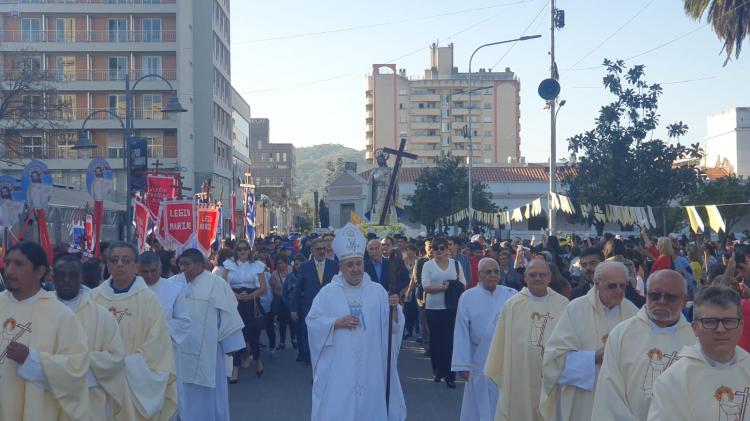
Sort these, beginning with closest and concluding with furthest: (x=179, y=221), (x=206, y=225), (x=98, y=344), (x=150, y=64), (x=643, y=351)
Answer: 1. (x=643, y=351)
2. (x=98, y=344)
3. (x=179, y=221)
4. (x=206, y=225)
5. (x=150, y=64)

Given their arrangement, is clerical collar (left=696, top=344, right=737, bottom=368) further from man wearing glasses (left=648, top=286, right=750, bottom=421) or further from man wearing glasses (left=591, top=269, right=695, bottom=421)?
man wearing glasses (left=591, top=269, right=695, bottom=421)

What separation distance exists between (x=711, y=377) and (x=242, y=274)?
1057cm

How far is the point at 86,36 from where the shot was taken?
57.1 meters

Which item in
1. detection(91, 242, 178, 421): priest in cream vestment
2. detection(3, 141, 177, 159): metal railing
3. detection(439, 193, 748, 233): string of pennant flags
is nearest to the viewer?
detection(91, 242, 178, 421): priest in cream vestment

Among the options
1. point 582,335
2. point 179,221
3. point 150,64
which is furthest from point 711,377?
point 150,64

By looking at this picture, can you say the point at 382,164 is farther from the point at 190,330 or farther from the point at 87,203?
the point at 190,330

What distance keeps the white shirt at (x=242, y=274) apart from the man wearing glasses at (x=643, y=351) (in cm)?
927

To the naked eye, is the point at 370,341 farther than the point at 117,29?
No

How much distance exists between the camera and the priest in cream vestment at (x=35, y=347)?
582cm

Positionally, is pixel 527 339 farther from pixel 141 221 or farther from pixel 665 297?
pixel 141 221

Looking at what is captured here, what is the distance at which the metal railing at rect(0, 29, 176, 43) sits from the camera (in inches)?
2243

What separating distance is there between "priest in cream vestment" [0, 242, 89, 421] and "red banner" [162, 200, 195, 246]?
11.5 m

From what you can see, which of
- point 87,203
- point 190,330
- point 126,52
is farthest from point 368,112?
point 190,330

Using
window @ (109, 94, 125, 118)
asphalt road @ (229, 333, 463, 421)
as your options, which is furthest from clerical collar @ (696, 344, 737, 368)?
window @ (109, 94, 125, 118)
